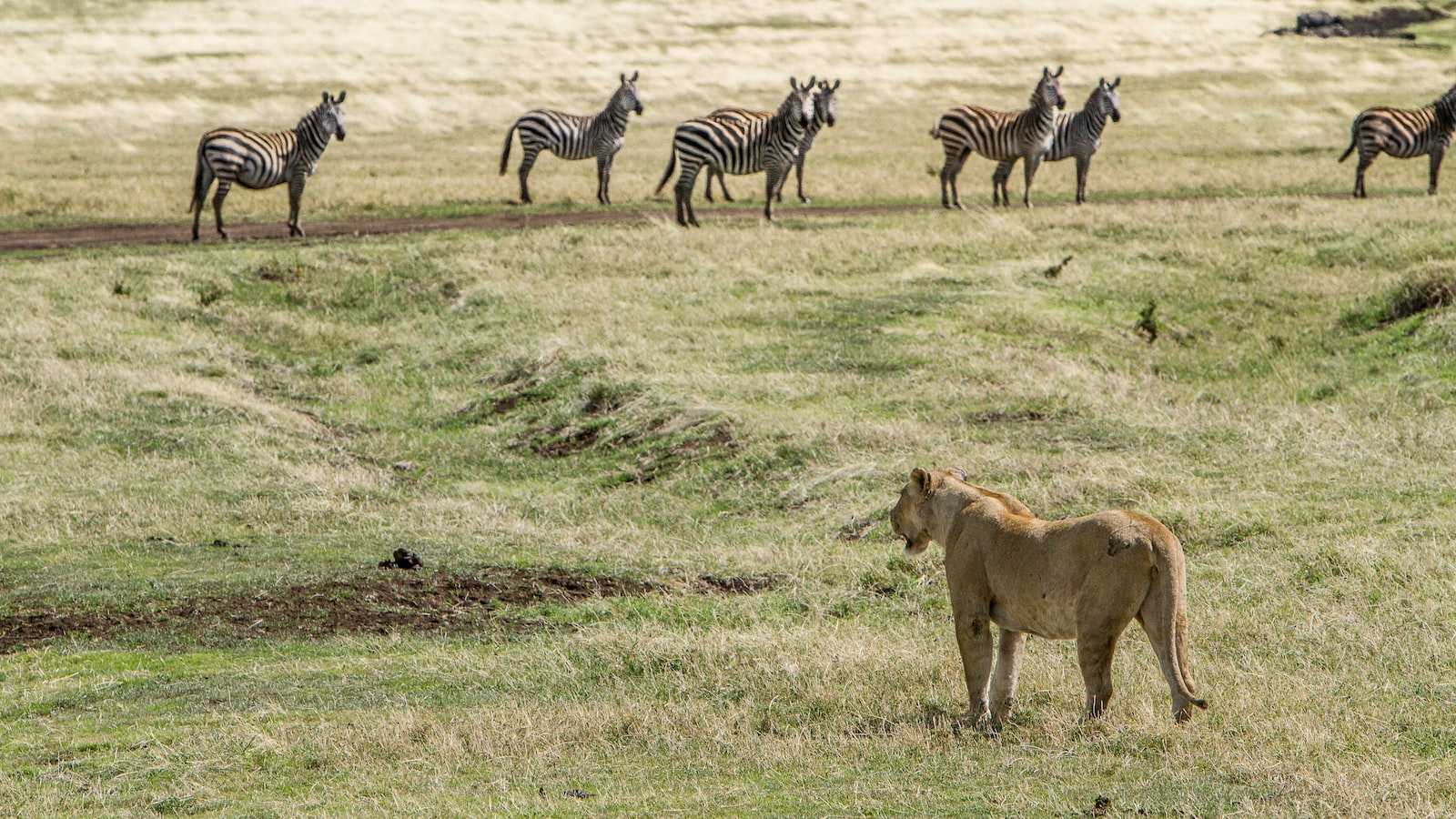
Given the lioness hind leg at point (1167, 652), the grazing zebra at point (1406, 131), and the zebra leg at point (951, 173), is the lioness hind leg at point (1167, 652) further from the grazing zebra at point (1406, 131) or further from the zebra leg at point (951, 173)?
the grazing zebra at point (1406, 131)

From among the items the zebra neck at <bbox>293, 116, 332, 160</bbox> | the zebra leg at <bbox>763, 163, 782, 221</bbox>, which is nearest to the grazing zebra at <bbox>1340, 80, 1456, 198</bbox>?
the zebra leg at <bbox>763, 163, 782, 221</bbox>

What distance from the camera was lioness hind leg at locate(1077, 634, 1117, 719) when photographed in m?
6.94

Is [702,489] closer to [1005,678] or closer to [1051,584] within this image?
[1005,678]

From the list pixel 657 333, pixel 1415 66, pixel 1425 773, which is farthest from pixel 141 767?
pixel 1415 66

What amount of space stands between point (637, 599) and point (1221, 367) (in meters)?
9.97

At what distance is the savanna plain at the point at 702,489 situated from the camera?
24.1ft

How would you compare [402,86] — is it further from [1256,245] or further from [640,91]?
[1256,245]

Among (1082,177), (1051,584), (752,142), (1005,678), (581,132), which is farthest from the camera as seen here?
(581,132)

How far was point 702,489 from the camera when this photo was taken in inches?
570

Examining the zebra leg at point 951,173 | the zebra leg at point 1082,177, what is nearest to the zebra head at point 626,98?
the zebra leg at point 951,173

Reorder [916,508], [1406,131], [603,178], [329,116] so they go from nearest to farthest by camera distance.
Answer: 1. [916,508]
2. [329,116]
3. [1406,131]
4. [603,178]

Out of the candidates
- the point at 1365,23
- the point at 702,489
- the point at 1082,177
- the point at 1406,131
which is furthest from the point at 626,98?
the point at 1365,23

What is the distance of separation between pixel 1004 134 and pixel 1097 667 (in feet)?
86.8

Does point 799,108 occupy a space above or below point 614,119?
above
